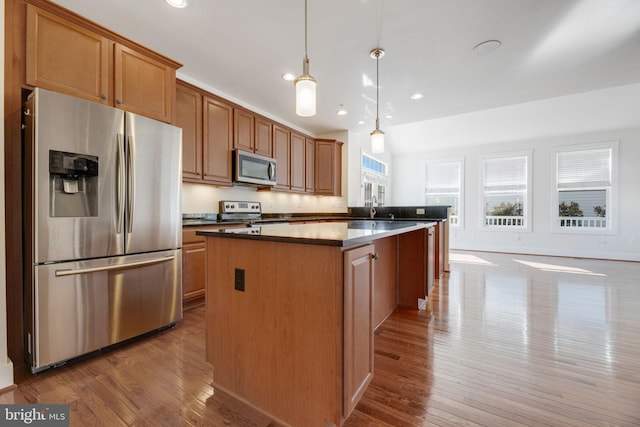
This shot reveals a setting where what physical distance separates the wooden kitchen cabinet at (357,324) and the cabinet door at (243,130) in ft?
9.86

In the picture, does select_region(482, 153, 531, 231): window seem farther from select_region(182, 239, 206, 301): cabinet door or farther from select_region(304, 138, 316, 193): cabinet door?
select_region(182, 239, 206, 301): cabinet door

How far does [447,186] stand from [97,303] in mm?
7906

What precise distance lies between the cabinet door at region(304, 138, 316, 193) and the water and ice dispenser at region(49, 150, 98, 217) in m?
3.56

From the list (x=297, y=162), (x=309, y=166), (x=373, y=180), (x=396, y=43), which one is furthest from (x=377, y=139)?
(x=373, y=180)

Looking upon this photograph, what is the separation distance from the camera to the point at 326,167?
5.54 meters

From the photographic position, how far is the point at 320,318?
1188mm

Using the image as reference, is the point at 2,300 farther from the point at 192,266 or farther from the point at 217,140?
the point at 217,140

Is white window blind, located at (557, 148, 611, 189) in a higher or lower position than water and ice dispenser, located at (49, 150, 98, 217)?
higher

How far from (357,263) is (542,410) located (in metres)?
1.26

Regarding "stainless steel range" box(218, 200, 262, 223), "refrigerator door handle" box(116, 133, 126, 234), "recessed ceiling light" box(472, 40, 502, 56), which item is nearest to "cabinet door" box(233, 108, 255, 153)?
"stainless steel range" box(218, 200, 262, 223)

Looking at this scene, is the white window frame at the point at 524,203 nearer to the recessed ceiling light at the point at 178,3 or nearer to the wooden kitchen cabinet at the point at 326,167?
the wooden kitchen cabinet at the point at 326,167

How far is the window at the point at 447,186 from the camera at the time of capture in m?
7.49

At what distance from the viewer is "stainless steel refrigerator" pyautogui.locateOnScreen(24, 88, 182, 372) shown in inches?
66.5

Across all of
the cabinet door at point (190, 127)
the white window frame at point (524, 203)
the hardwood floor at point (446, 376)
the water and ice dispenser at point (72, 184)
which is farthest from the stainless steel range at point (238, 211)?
the white window frame at point (524, 203)
